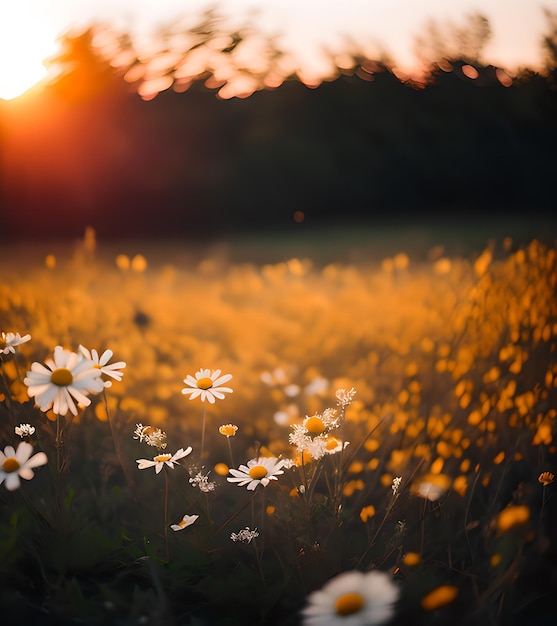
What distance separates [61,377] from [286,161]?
2.70 metres

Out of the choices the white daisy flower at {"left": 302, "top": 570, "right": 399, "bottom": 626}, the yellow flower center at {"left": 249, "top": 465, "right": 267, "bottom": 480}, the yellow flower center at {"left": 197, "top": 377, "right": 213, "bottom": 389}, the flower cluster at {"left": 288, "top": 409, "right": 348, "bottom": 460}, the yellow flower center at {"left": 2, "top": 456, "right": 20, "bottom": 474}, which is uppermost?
the yellow flower center at {"left": 197, "top": 377, "right": 213, "bottom": 389}

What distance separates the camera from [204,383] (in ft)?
3.74

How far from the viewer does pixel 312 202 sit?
141 inches

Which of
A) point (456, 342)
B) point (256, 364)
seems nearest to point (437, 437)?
point (456, 342)

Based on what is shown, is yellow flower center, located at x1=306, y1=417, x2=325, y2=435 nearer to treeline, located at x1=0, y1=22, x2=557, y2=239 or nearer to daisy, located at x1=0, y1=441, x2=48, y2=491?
daisy, located at x1=0, y1=441, x2=48, y2=491

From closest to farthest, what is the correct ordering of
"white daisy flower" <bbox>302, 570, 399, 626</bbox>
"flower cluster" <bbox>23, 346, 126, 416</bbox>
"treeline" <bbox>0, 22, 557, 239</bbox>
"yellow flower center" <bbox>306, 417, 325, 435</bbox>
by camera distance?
1. "white daisy flower" <bbox>302, 570, 399, 626</bbox>
2. "flower cluster" <bbox>23, 346, 126, 416</bbox>
3. "yellow flower center" <bbox>306, 417, 325, 435</bbox>
4. "treeline" <bbox>0, 22, 557, 239</bbox>

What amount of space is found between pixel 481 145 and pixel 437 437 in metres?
2.26

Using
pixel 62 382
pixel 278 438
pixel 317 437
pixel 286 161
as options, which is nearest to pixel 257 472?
pixel 317 437

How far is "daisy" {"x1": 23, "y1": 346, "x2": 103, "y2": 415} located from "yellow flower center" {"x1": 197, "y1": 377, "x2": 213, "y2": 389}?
20 cm

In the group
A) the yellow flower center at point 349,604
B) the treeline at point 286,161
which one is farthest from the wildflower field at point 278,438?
the treeline at point 286,161

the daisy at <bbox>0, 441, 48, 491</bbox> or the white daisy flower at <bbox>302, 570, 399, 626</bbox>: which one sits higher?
the daisy at <bbox>0, 441, 48, 491</bbox>

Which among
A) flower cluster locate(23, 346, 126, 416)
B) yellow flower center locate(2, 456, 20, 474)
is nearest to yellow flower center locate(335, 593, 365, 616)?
flower cluster locate(23, 346, 126, 416)

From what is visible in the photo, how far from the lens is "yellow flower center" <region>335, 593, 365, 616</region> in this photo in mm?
688

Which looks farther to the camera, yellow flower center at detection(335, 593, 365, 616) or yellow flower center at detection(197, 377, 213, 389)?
yellow flower center at detection(197, 377, 213, 389)
